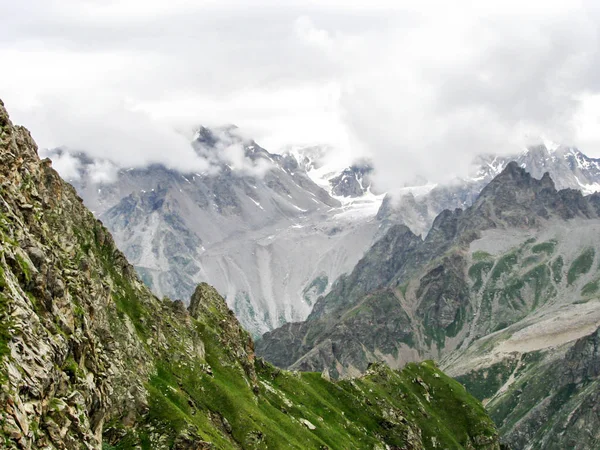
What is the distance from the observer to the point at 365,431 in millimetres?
164375

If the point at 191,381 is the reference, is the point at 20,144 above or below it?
above

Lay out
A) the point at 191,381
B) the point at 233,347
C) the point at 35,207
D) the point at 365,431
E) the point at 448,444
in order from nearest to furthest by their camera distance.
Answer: the point at 35,207, the point at 191,381, the point at 233,347, the point at 365,431, the point at 448,444

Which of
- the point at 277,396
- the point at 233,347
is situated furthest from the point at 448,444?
the point at 233,347

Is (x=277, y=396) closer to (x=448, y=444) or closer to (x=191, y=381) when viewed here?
(x=191, y=381)

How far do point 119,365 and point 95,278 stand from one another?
594 inches

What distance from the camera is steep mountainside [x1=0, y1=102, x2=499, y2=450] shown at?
165 ft

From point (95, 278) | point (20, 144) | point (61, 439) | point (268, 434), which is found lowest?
point (268, 434)

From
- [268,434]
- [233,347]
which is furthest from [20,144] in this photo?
[233,347]

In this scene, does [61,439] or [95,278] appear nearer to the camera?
[61,439]

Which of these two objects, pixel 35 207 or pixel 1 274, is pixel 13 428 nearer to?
pixel 1 274

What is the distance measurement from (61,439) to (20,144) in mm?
40894

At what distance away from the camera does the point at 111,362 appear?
8056 cm

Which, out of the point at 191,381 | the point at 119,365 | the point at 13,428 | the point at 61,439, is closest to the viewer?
A: the point at 13,428

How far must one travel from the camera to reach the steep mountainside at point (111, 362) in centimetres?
5034
